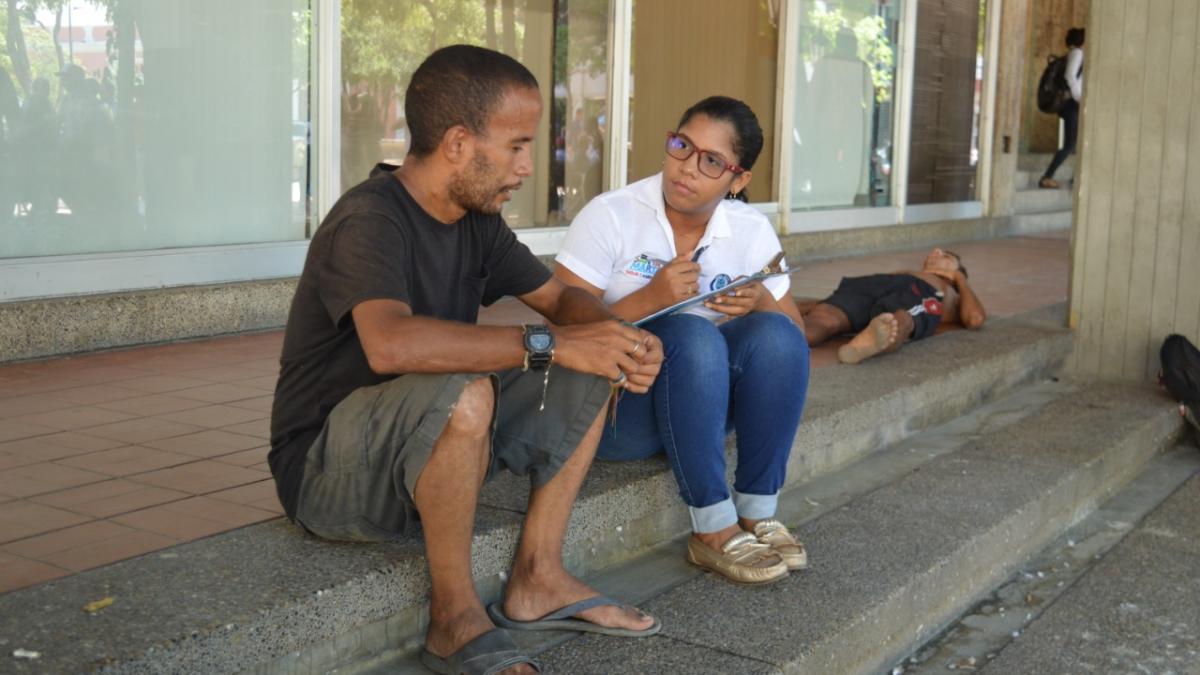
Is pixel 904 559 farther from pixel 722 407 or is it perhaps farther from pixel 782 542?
pixel 722 407

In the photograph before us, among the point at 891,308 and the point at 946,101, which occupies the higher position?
the point at 946,101

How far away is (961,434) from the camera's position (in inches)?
214

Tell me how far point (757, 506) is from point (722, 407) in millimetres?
340

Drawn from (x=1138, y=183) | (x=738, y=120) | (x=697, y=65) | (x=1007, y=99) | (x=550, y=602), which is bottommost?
(x=550, y=602)

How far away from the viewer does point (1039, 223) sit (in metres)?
14.3

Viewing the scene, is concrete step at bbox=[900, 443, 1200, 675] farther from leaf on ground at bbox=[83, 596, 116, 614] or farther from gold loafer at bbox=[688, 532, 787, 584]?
leaf on ground at bbox=[83, 596, 116, 614]

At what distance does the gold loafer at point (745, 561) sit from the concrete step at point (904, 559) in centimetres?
3

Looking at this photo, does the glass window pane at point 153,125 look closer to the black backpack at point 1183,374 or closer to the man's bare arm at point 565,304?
the man's bare arm at point 565,304

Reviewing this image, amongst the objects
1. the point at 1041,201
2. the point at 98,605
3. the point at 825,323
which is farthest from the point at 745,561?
the point at 1041,201

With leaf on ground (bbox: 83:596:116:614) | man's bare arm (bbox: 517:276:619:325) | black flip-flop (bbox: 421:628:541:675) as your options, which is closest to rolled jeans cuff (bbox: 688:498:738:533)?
man's bare arm (bbox: 517:276:619:325)

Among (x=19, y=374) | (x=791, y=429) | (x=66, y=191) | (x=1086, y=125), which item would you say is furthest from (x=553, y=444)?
(x=1086, y=125)

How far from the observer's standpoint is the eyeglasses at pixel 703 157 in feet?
12.1

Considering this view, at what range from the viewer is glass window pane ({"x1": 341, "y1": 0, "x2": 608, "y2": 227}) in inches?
269

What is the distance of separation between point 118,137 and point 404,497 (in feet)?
11.7
